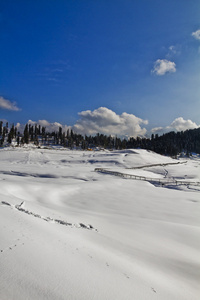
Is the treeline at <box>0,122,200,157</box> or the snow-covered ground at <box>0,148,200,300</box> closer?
the snow-covered ground at <box>0,148,200,300</box>

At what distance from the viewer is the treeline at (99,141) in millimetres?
119500

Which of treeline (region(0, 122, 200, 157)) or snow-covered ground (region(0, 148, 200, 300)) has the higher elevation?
treeline (region(0, 122, 200, 157))

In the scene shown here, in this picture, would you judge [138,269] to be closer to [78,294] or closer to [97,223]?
[78,294]

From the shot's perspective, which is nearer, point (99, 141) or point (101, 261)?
point (101, 261)

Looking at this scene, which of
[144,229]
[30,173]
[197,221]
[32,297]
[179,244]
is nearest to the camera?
[32,297]

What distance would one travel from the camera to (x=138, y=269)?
4.32 m

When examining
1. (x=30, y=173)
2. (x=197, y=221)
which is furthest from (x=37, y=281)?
(x=30, y=173)

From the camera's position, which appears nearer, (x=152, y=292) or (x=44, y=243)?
(x=152, y=292)

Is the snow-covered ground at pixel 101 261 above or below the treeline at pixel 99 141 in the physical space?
below

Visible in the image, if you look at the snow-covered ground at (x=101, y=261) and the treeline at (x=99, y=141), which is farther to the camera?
the treeline at (x=99, y=141)

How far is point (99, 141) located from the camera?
14375cm

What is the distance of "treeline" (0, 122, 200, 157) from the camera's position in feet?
392

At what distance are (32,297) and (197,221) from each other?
11.0 meters

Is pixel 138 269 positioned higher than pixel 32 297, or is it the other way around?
pixel 32 297
